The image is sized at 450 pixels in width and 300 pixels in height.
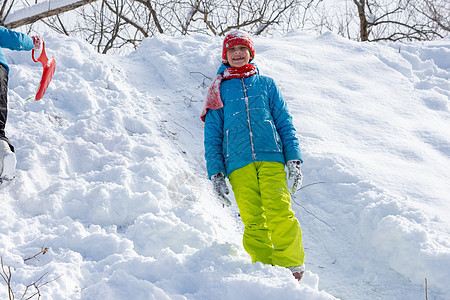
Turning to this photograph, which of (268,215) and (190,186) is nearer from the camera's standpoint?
(268,215)

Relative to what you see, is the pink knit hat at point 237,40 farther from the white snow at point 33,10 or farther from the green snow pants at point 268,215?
the white snow at point 33,10

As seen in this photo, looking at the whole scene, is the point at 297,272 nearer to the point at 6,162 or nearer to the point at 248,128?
the point at 248,128

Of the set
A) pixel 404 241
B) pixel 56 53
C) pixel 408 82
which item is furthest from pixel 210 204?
pixel 408 82

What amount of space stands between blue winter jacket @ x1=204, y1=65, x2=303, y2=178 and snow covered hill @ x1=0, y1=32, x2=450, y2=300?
53 centimetres

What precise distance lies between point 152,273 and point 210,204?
1.30 m

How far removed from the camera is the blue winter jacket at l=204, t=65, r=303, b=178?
2481 millimetres

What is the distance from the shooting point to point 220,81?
9.08 ft

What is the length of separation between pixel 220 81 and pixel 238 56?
0.24 meters

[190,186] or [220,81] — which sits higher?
[220,81]

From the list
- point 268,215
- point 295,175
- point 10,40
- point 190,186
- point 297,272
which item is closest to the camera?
point 297,272

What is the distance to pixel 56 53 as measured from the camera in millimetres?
4617

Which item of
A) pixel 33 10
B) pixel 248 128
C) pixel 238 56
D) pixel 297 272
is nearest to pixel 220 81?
pixel 238 56

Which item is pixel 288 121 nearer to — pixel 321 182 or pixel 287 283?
pixel 321 182

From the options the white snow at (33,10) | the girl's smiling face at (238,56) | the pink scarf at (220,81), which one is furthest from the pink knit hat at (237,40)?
the white snow at (33,10)
